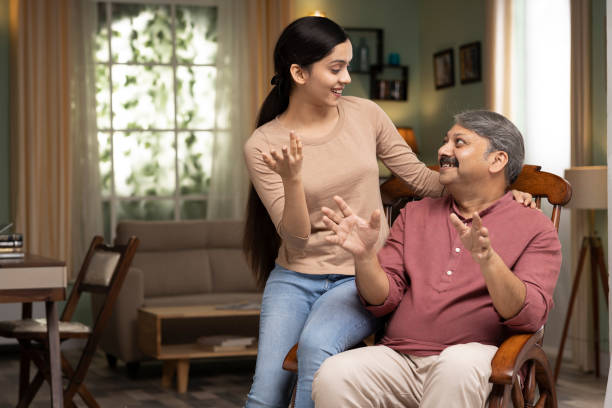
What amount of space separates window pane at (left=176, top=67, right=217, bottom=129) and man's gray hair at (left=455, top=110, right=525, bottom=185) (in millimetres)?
4808

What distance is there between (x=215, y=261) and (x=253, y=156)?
366cm

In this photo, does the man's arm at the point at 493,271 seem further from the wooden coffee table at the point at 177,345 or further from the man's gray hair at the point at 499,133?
the wooden coffee table at the point at 177,345

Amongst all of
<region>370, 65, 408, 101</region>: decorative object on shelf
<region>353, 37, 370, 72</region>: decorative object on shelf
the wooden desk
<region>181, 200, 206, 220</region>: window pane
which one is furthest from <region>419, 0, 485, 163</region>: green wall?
the wooden desk

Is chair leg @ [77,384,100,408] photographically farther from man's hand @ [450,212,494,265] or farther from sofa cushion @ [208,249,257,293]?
man's hand @ [450,212,494,265]

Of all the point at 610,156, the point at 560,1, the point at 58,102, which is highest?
the point at 560,1

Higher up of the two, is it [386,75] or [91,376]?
[386,75]

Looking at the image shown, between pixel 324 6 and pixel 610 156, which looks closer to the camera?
pixel 610 156

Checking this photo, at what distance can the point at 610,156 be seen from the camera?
2484mm

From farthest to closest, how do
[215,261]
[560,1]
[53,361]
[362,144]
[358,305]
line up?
1. [215,261]
2. [560,1]
3. [53,361]
4. [362,144]
5. [358,305]

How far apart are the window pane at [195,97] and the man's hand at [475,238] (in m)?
5.25

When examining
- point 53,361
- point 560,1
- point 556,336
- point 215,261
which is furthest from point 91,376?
point 560,1

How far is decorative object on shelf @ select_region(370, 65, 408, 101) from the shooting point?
A: 752 cm

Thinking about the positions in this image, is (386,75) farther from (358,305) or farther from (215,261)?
(358,305)

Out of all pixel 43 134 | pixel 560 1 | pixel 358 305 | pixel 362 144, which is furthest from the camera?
pixel 43 134
